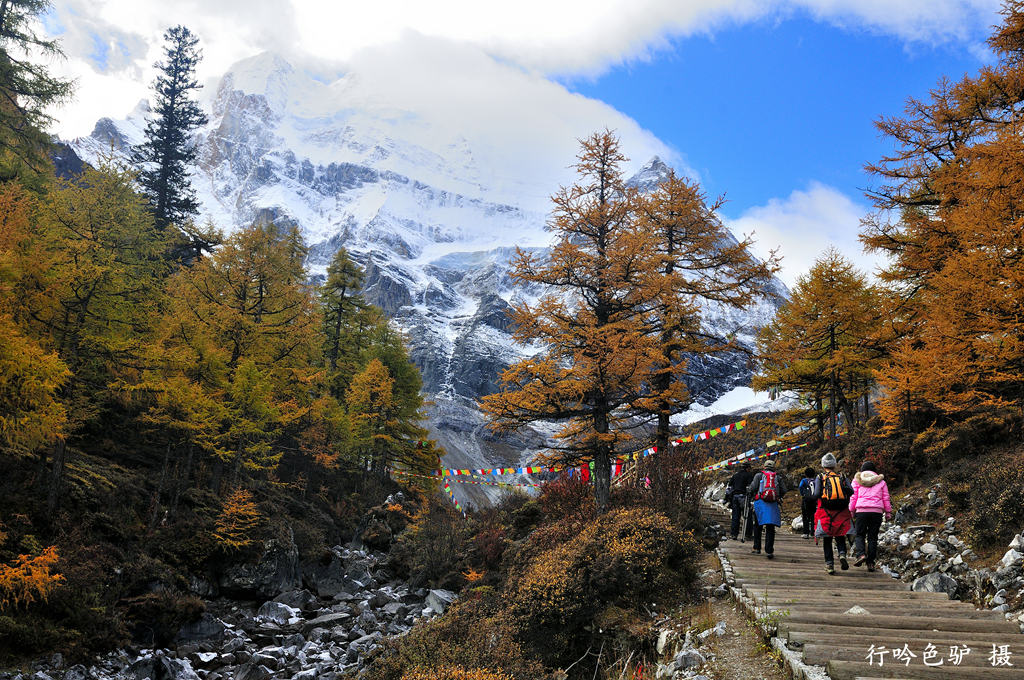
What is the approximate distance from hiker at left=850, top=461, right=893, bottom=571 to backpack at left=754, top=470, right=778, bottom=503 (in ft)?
4.37

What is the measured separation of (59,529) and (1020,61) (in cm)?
A: 2672

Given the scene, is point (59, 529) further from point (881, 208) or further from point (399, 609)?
point (881, 208)

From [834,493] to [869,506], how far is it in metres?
0.50

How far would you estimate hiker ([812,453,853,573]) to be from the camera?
354 inches

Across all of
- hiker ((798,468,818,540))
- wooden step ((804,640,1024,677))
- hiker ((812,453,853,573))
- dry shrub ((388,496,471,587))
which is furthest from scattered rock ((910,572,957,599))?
dry shrub ((388,496,471,587))

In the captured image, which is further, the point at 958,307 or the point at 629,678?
the point at 958,307

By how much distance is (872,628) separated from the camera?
570 centimetres

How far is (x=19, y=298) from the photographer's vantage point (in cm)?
1373

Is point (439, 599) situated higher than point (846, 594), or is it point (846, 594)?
point (846, 594)

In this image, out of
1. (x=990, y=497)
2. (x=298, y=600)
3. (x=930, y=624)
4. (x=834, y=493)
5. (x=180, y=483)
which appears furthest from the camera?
(x=298, y=600)

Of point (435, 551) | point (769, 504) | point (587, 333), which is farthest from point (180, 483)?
point (769, 504)

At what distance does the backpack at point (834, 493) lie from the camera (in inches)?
354

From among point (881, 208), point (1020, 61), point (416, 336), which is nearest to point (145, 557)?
point (881, 208)

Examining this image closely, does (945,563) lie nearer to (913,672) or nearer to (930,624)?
(930,624)
